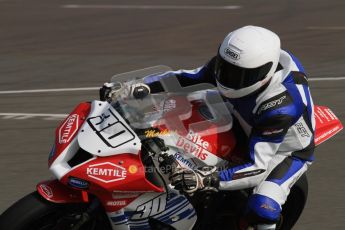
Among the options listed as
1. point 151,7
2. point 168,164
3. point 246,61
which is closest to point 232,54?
point 246,61

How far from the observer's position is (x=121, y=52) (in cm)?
1391

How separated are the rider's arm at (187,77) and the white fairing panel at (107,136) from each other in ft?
1.83

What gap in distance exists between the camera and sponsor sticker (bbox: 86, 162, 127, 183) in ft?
17.2

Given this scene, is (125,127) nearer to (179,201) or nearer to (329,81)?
(179,201)

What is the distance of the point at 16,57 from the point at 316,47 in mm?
5092

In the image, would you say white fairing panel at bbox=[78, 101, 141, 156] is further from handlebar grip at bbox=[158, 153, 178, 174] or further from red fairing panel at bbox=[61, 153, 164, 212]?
handlebar grip at bbox=[158, 153, 178, 174]

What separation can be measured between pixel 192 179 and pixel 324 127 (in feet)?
5.36

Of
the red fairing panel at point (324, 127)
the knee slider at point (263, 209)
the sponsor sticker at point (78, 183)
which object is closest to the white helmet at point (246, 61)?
the knee slider at point (263, 209)

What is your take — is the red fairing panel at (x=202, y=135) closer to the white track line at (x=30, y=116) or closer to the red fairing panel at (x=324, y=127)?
the red fairing panel at (x=324, y=127)

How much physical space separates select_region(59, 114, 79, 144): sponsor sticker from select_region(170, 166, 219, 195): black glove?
0.79 metres

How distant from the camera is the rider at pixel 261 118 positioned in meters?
5.41

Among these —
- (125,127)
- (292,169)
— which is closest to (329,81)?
(292,169)

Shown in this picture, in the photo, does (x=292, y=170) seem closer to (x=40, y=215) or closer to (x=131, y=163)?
(x=131, y=163)

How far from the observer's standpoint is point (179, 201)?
555cm
